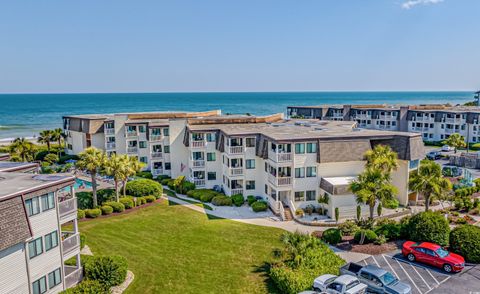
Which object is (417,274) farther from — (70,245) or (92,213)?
(92,213)

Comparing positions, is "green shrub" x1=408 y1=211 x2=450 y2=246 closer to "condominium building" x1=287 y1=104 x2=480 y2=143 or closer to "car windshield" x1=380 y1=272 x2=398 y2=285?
"car windshield" x1=380 y1=272 x2=398 y2=285

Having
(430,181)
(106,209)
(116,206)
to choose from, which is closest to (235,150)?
(116,206)

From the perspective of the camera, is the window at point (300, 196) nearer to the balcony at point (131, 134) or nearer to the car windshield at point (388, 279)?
the car windshield at point (388, 279)

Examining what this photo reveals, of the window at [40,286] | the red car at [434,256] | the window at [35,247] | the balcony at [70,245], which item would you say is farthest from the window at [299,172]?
the window at [40,286]

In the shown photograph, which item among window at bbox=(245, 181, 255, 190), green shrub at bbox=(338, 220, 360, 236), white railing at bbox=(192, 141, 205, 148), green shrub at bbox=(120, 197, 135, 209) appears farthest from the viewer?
white railing at bbox=(192, 141, 205, 148)

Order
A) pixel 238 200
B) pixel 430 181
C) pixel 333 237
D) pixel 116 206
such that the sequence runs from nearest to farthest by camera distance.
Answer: pixel 333 237
pixel 430 181
pixel 116 206
pixel 238 200

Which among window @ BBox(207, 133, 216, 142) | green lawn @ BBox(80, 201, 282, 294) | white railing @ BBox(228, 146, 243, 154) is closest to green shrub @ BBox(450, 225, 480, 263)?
green lawn @ BBox(80, 201, 282, 294)
